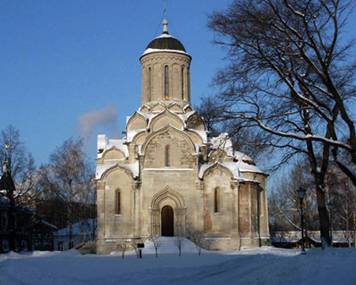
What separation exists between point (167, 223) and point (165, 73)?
11.0m

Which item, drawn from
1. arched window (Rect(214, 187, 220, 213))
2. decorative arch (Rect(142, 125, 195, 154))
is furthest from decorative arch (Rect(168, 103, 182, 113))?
arched window (Rect(214, 187, 220, 213))

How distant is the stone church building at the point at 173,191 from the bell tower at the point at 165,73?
1795mm

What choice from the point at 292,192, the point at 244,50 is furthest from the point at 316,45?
the point at 292,192

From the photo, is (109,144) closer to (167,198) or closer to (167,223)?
(167,198)

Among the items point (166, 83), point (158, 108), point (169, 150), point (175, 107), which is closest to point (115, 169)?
point (169, 150)

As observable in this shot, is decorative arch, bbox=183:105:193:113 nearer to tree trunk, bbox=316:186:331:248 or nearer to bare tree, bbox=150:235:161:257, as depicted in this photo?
bare tree, bbox=150:235:161:257

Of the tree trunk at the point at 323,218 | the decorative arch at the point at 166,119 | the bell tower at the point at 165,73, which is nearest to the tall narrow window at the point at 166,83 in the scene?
the bell tower at the point at 165,73

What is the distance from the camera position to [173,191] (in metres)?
35.3

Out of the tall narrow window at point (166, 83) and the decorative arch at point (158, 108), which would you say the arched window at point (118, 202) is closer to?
the decorative arch at point (158, 108)

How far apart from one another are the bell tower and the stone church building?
1795mm

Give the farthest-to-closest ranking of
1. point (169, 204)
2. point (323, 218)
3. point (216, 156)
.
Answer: point (216, 156) → point (169, 204) → point (323, 218)

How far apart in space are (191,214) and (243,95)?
1969 centimetres

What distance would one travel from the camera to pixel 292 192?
50344 millimetres

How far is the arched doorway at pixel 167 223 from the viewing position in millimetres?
36469
